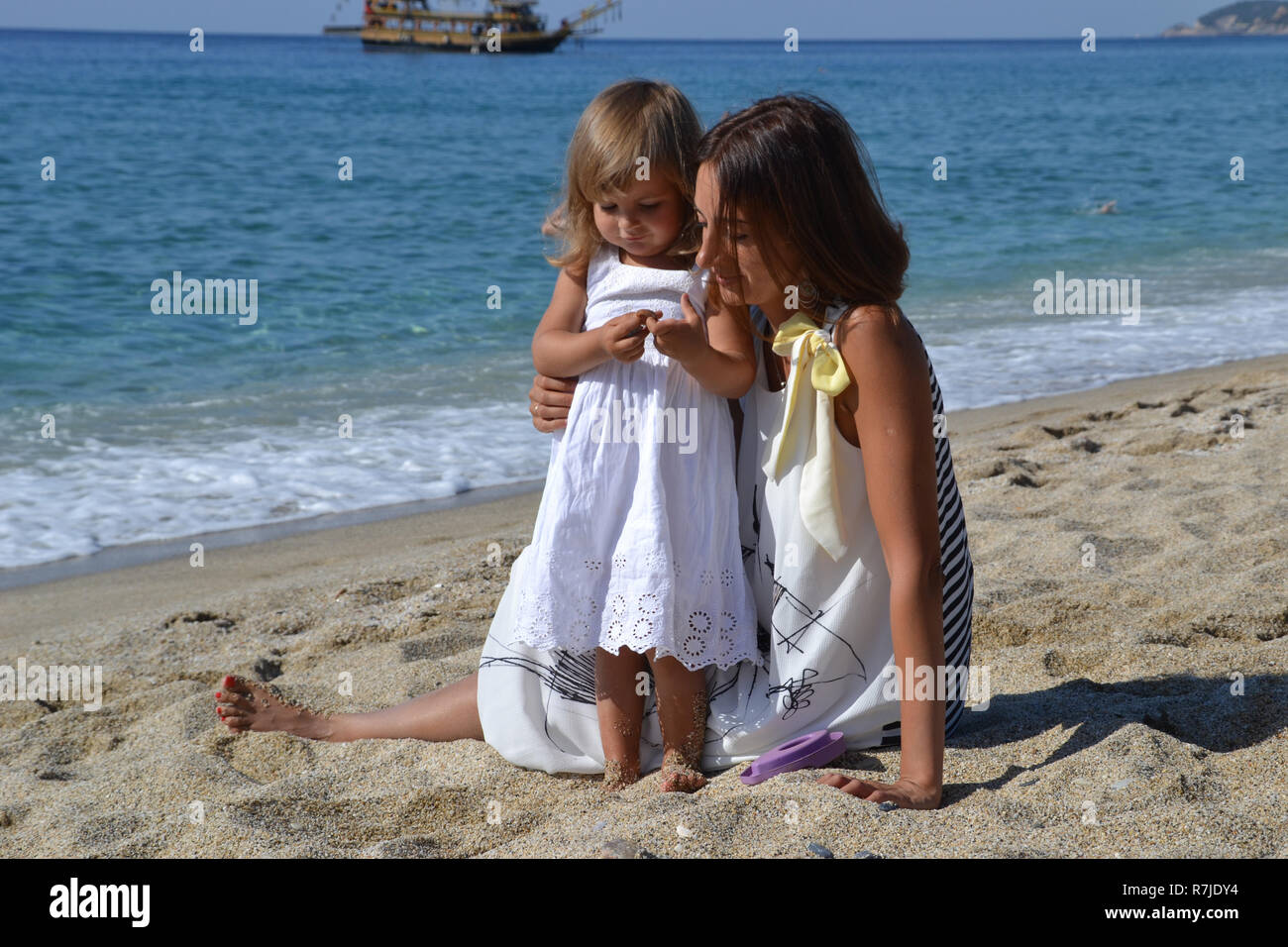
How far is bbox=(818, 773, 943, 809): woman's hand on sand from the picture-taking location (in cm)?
204

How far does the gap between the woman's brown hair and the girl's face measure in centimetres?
16

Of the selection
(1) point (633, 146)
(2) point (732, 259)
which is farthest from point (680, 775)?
(1) point (633, 146)

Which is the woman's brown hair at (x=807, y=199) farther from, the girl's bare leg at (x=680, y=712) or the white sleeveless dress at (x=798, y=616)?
the girl's bare leg at (x=680, y=712)

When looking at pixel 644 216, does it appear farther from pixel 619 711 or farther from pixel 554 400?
pixel 619 711

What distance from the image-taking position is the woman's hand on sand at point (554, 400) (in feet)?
7.91

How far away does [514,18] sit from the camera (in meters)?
61.3

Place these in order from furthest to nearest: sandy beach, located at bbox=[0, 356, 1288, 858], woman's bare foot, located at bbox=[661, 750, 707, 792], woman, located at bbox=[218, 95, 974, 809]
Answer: woman's bare foot, located at bbox=[661, 750, 707, 792] < woman, located at bbox=[218, 95, 974, 809] < sandy beach, located at bbox=[0, 356, 1288, 858]

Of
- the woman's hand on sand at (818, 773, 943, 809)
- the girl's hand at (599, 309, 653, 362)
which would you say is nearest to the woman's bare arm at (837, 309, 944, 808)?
the woman's hand on sand at (818, 773, 943, 809)

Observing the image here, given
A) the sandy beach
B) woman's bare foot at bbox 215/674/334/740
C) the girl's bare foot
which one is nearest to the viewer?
the sandy beach

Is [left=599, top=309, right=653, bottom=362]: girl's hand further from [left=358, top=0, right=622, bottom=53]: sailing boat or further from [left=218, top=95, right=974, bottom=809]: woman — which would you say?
[left=358, top=0, right=622, bottom=53]: sailing boat

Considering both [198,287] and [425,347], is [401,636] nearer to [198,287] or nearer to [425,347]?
[425,347]

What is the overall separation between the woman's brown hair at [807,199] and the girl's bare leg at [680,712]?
79cm

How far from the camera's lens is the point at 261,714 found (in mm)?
2752

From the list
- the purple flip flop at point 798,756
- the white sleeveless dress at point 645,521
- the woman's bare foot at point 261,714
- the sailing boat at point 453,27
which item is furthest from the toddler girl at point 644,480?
the sailing boat at point 453,27
